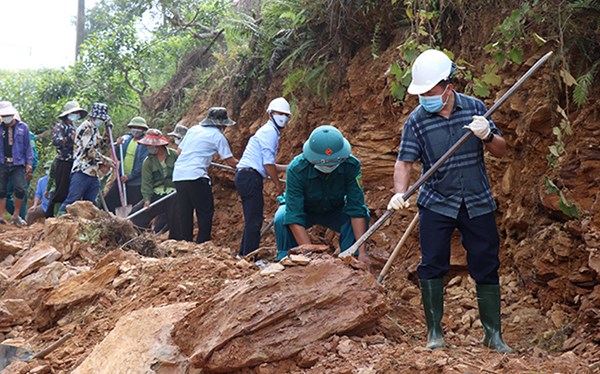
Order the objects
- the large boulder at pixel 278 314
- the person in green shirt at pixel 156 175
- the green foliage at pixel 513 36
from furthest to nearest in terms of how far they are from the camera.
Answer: the person in green shirt at pixel 156 175, the green foliage at pixel 513 36, the large boulder at pixel 278 314

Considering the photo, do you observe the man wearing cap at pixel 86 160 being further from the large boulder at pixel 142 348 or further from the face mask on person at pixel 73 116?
the large boulder at pixel 142 348

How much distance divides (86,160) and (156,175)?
1.07 metres

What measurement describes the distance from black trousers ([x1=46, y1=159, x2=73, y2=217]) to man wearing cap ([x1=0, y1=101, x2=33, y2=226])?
2.88ft

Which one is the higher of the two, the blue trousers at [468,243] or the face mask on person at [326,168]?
the face mask on person at [326,168]

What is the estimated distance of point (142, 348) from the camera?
544 centimetres

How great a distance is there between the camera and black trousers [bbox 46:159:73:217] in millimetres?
11695

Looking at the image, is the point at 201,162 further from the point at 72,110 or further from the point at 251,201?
the point at 72,110

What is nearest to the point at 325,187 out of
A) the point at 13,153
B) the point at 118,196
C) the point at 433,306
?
the point at 433,306

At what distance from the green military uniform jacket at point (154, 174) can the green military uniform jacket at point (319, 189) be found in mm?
5038

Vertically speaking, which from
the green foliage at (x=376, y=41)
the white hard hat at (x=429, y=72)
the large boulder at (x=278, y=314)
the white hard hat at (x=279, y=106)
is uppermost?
the green foliage at (x=376, y=41)

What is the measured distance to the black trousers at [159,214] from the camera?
37.0 ft

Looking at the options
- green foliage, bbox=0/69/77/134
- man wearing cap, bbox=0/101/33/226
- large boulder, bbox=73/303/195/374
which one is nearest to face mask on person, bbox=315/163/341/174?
large boulder, bbox=73/303/195/374

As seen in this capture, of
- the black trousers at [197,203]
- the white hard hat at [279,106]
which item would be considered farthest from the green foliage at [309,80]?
the black trousers at [197,203]

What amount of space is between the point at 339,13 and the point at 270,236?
322 centimetres
